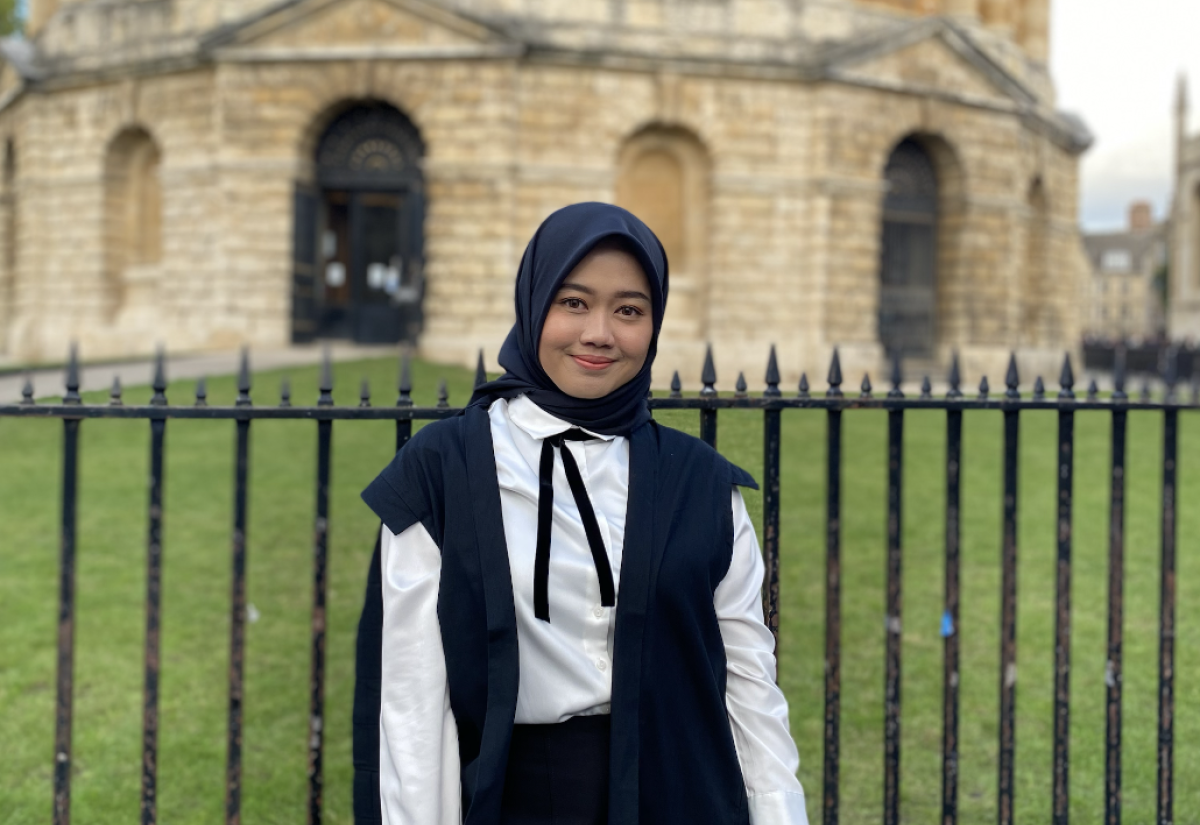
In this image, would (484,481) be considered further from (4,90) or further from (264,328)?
(4,90)

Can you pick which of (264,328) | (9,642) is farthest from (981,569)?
(264,328)

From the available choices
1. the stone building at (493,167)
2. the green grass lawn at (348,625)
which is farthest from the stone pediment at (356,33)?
the green grass lawn at (348,625)

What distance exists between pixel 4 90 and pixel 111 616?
2287 cm

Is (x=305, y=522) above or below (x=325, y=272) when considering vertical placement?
below

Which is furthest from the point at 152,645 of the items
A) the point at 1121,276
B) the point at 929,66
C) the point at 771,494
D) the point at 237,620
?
the point at 1121,276

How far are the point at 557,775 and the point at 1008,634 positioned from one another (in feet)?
6.21

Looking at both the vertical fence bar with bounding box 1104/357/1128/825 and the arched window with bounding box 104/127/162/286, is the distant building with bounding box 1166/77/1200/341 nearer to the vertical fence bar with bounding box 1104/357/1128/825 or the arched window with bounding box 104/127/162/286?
the arched window with bounding box 104/127/162/286

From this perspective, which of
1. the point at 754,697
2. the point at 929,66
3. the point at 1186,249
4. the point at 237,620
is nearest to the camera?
the point at 754,697

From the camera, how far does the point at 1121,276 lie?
96.8 meters

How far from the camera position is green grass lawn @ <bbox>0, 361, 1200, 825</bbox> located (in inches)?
177

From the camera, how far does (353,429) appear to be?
12383 millimetres

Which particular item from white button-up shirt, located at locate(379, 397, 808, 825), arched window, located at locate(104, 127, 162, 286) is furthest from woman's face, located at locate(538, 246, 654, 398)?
arched window, located at locate(104, 127, 162, 286)

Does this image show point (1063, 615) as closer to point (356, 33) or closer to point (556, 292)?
point (556, 292)

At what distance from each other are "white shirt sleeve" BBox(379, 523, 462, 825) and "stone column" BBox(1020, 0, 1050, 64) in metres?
26.9
